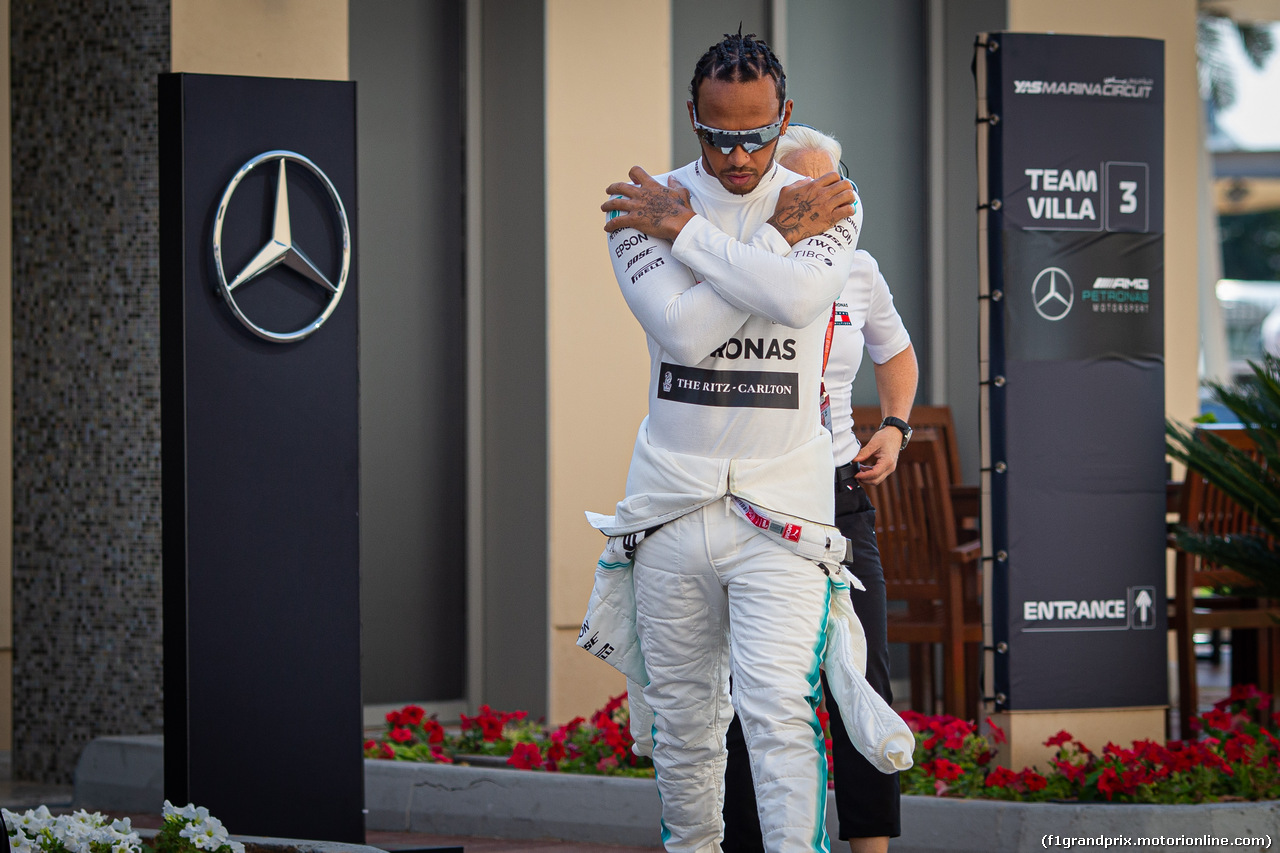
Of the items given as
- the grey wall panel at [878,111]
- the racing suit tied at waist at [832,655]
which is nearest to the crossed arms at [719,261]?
the racing suit tied at waist at [832,655]

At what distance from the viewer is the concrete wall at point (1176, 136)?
7336mm

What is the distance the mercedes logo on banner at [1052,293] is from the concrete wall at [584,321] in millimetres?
2396

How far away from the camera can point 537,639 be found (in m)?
6.35

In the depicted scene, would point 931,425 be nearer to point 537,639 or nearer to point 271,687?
point 537,639

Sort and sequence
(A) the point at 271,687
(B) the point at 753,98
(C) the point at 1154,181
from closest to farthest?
(B) the point at 753,98 → (A) the point at 271,687 → (C) the point at 1154,181

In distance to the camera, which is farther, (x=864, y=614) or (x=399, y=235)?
(x=399, y=235)

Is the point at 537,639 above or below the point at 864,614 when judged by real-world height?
below

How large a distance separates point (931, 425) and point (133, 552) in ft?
12.7

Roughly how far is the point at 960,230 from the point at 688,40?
1.75 meters

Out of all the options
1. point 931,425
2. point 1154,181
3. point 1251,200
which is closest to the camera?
point 1154,181

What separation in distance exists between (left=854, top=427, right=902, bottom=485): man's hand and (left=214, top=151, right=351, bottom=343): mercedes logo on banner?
1357 millimetres

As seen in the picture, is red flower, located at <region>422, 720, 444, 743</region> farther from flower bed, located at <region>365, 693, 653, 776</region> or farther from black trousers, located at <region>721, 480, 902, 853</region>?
black trousers, located at <region>721, 480, 902, 853</region>

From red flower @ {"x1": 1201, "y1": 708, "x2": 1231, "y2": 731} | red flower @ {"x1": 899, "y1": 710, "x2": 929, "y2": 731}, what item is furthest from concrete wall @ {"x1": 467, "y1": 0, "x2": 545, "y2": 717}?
red flower @ {"x1": 1201, "y1": 708, "x2": 1231, "y2": 731}

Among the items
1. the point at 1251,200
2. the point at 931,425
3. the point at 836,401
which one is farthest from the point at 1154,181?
the point at 1251,200
